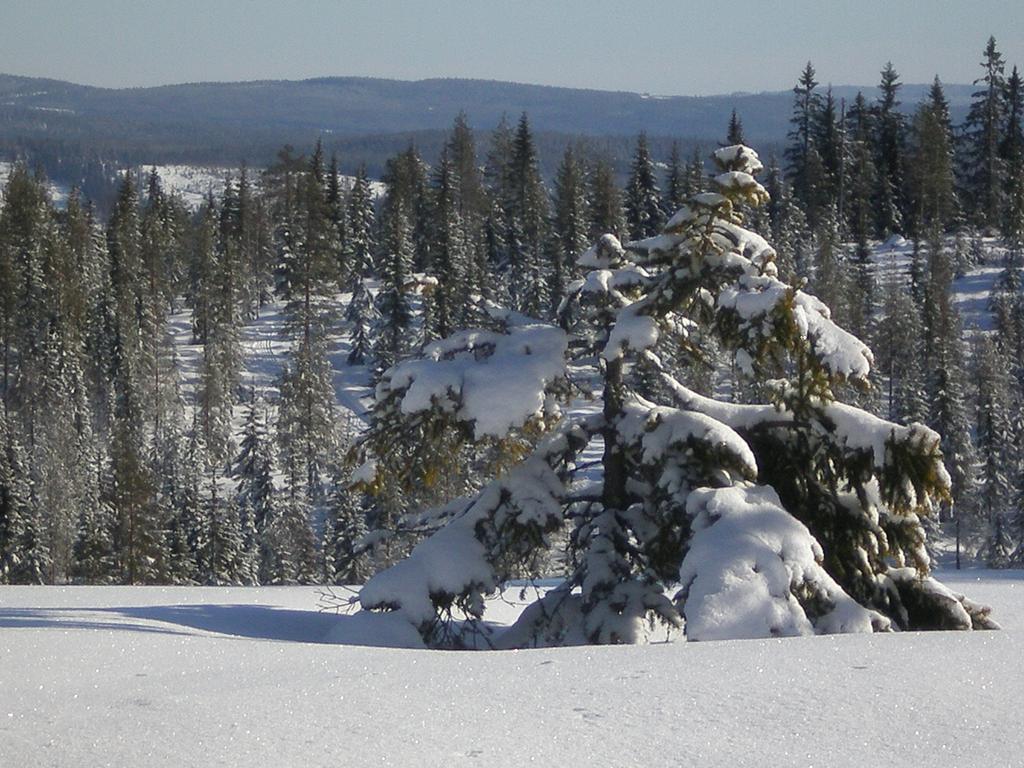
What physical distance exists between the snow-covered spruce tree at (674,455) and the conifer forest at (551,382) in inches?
1.1

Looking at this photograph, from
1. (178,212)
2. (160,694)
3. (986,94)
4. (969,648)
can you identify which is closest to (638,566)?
(969,648)

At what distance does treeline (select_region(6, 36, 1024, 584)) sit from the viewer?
40.7 m

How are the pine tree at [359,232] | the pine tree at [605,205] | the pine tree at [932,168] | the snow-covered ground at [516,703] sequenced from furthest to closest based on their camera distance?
the pine tree at [359,232], the pine tree at [932,168], the pine tree at [605,205], the snow-covered ground at [516,703]

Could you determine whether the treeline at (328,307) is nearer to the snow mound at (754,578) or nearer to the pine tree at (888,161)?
the pine tree at (888,161)

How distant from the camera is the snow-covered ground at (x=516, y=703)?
4590 mm

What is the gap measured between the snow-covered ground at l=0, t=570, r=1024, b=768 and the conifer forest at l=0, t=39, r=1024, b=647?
1.94 meters

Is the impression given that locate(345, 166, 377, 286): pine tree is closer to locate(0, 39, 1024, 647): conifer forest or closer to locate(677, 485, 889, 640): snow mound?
locate(0, 39, 1024, 647): conifer forest

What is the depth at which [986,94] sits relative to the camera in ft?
240

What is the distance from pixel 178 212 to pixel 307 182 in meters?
32.0

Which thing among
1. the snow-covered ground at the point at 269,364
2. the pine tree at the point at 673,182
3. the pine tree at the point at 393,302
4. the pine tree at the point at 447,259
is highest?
the pine tree at the point at 673,182

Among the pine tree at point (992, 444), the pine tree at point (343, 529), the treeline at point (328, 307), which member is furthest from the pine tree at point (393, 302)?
the pine tree at point (992, 444)

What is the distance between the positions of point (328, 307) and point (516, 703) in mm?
48715

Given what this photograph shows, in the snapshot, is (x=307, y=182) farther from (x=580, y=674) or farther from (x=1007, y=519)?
(x=580, y=674)

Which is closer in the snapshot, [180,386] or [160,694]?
[160,694]
